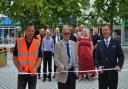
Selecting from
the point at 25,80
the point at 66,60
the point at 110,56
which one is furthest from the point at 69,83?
the point at 110,56

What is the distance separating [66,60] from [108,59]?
2.94 feet

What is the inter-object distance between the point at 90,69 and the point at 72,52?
7.25 meters

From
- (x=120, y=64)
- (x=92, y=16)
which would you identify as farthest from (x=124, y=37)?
(x=120, y=64)

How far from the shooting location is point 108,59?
914cm

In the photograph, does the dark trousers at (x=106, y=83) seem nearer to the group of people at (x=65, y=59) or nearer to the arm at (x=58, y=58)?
the group of people at (x=65, y=59)

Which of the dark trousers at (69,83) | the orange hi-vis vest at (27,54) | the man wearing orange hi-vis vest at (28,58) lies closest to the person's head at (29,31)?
the man wearing orange hi-vis vest at (28,58)

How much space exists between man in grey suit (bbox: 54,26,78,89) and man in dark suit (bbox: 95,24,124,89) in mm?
564

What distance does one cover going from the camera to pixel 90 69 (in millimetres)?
16328

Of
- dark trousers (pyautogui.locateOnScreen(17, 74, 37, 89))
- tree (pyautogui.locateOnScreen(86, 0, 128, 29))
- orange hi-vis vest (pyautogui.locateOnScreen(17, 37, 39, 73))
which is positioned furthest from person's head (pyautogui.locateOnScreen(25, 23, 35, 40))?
tree (pyautogui.locateOnScreen(86, 0, 128, 29))

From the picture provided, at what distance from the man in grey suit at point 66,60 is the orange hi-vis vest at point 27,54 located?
528 mm

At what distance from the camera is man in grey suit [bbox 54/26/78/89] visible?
355 inches

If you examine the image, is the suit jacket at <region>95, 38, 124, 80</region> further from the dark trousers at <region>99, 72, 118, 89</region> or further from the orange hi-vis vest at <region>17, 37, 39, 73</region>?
the orange hi-vis vest at <region>17, 37, 39, 73</region>

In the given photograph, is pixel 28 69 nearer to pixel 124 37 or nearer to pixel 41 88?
pixel 41 88

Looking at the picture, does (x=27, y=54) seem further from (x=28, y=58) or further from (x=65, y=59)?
(x=65, y=59)
